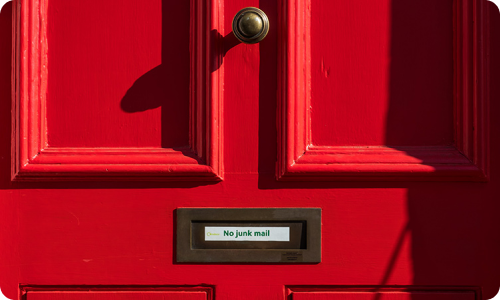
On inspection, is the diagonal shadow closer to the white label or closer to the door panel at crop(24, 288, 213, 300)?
the white label

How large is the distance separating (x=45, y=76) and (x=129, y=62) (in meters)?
0.24

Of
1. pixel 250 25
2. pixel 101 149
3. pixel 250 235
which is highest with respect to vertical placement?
pixel 250 25

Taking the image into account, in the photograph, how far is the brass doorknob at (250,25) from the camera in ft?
3.10

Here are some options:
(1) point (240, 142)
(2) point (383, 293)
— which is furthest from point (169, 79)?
(2) point (383, 293)

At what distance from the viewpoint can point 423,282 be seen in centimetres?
101

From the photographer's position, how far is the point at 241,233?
1013mm

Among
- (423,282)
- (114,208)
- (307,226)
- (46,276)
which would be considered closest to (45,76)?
(114,208)

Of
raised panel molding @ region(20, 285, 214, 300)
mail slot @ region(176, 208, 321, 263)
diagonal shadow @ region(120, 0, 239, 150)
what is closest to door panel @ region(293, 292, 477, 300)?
mail slot @ region(176, 208, 321, 263)

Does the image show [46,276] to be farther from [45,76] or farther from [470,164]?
[470,164]

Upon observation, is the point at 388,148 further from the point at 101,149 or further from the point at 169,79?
the point at 101,149

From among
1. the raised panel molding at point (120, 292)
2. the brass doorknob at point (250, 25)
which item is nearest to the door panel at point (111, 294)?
the raised panel molding at point (120, 292)

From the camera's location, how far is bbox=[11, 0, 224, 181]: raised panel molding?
3.28ft

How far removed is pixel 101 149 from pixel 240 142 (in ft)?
1.31

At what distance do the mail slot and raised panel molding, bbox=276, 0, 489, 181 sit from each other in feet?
0.40
